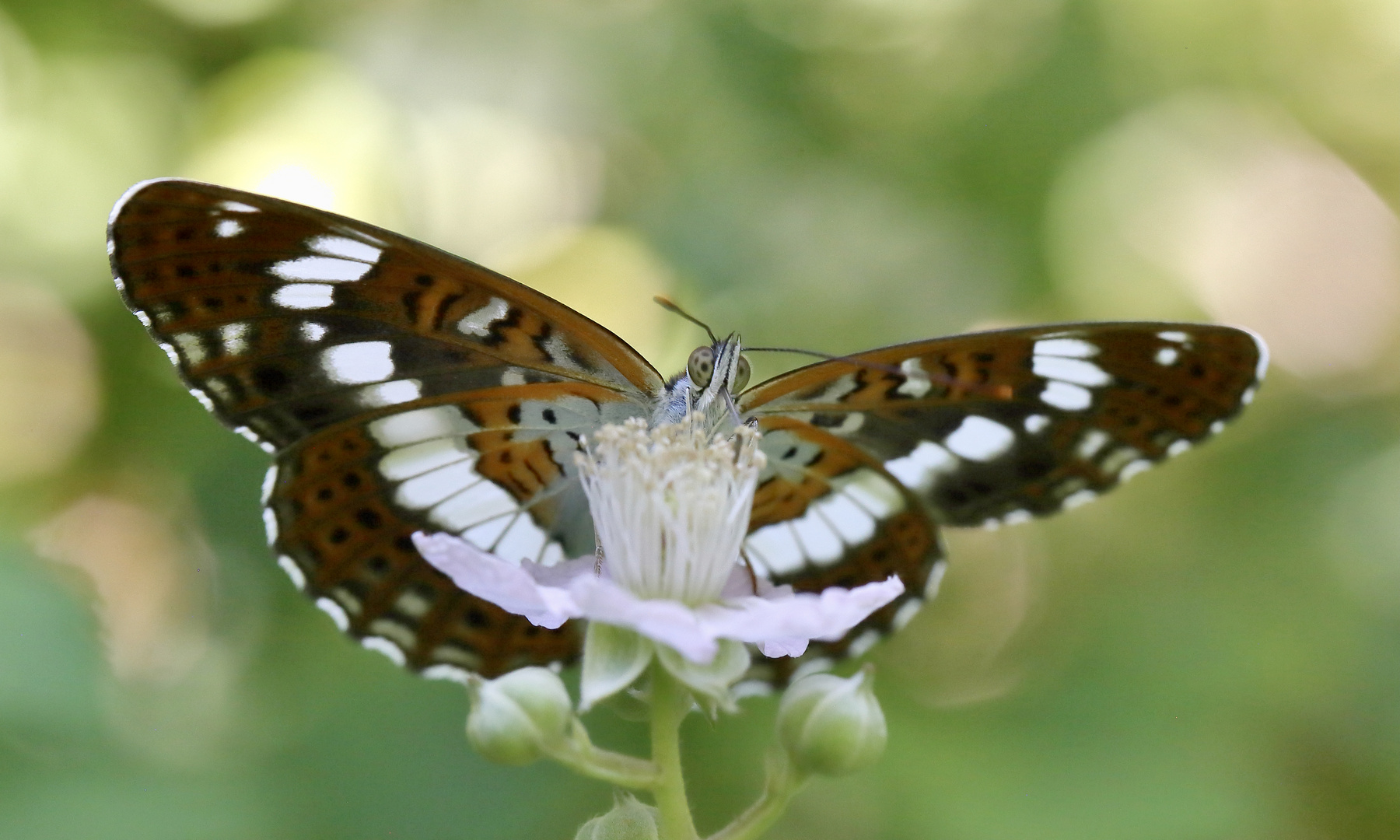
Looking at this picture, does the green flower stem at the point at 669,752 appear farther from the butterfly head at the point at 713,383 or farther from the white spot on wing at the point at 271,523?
the white spot on wing at the point at 271,523

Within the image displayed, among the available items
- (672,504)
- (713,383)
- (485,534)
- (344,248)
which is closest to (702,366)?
(713,383)

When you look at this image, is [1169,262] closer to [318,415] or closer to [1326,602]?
[1326,602]

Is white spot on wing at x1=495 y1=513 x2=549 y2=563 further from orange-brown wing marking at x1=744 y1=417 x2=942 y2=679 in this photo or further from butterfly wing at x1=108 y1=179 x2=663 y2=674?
orange-brown wing marking at x1=744 y1=417 x2=942 y2=679

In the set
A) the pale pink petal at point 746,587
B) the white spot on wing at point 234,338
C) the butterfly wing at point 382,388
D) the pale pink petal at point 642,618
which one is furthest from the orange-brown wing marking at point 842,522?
the white spot on wing at point 234,338

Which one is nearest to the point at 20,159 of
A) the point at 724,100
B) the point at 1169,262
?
the point at 724,100

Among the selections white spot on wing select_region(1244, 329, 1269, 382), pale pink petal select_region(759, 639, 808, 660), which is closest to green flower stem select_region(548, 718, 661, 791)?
pale pink petal select_region(759, 639, 808, 660)

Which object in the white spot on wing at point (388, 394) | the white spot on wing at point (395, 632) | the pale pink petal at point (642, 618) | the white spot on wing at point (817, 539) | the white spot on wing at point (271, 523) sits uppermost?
the white spot on wing at point (388, 394)
